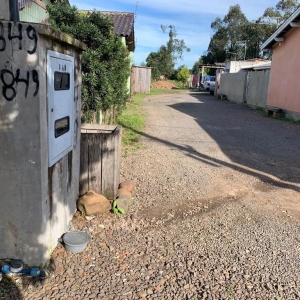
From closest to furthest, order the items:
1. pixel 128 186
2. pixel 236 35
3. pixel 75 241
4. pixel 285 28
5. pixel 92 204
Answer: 1. pixel 75 241
2. pixel 92 204
3. pixel 128 186
4. pixel 285 28
5. pixel 236 35

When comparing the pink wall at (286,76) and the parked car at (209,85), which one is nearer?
the pink wall at (286,76)

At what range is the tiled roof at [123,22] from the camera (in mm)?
13570

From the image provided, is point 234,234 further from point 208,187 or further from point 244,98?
point 244,98

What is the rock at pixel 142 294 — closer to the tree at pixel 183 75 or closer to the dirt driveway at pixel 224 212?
the dirt driveway at pixel 224 212

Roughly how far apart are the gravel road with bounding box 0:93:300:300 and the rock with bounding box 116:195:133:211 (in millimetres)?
113

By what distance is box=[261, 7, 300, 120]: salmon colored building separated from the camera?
13969 mm

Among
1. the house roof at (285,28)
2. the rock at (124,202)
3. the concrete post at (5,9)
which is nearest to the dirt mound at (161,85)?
the house roof at (285,28)

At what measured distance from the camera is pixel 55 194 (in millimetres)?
3096

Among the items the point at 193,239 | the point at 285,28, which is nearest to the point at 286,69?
the point at 285,28

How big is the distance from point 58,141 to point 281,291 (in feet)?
7.97

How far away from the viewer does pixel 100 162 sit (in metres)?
4.29

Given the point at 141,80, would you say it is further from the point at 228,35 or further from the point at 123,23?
the point at 228,35

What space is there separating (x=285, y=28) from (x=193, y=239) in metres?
14.2

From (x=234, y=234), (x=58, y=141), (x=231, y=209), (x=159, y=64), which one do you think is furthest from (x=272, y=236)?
(x=159, y=64)
